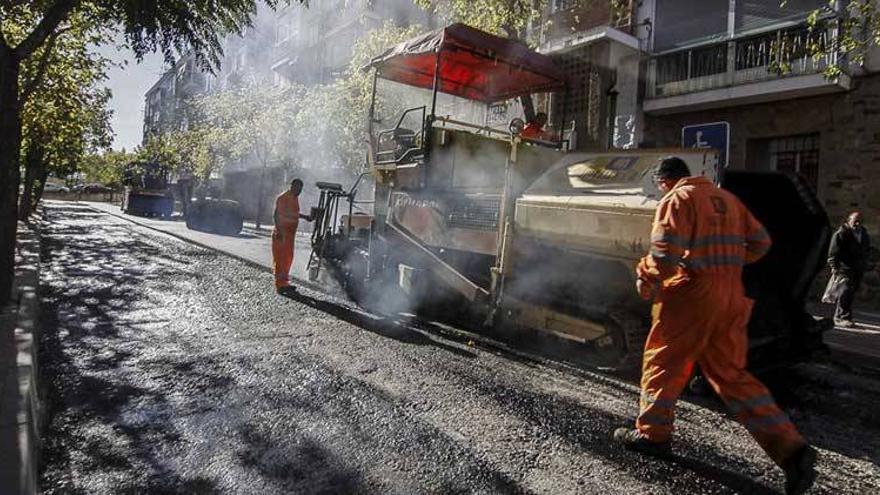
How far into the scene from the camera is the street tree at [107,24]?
514 centimetres

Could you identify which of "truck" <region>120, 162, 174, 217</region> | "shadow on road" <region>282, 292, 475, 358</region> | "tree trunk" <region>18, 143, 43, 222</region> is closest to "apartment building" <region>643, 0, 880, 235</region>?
"shadow on road" <region>282, 292, 475, 358</region>

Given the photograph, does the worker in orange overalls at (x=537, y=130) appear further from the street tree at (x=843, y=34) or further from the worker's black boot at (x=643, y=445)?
the worker's black boot at (x=643, y=445)

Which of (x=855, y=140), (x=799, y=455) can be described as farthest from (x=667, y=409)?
(x=855, y=140)

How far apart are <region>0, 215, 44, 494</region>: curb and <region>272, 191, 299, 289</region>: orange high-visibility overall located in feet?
8.44

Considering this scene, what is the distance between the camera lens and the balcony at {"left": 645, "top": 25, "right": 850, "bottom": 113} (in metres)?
9.36

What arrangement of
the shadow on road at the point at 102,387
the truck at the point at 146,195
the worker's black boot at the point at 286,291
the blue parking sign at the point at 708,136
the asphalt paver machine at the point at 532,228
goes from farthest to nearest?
the truck at the point at 146,195 < the blue parking sign at the point at 708,136 < the worker's black boot at the point at 286,291 < the asphalt paver machine at the point at 532,228 < the shadow on road at the point at 102,387

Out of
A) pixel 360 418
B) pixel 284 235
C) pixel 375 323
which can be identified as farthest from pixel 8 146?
pixel 360 418

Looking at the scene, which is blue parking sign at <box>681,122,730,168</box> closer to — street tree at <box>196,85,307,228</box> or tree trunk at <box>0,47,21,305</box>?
tree trunk at <box>0,47,21,305</box>

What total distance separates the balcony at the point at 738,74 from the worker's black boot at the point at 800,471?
8.02 meters

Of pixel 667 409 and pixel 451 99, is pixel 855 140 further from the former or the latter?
pixel 667 409

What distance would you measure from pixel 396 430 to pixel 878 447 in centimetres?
260

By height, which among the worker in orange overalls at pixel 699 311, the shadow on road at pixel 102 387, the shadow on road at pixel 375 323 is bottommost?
the shadow on road at pixel 102 387

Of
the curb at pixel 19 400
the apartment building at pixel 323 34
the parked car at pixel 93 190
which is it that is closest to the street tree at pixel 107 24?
the curb at pixel 19 400

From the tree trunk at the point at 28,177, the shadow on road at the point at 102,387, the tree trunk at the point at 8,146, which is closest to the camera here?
the shadow on road at the point at 102,387
